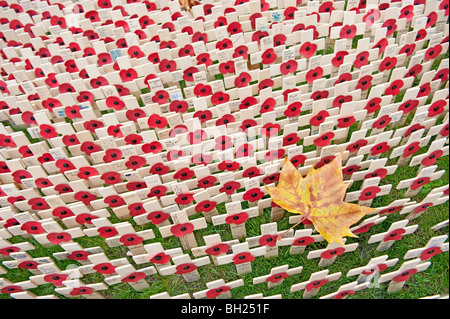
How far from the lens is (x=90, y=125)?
8.83 feet

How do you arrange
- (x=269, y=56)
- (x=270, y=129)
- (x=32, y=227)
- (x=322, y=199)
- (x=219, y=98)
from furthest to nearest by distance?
1. (x=269, y=56)
2. (x=219, y=98)
3. (x=270, y=129)
4. (x=32, y=227)
5. (x=322, y=199)

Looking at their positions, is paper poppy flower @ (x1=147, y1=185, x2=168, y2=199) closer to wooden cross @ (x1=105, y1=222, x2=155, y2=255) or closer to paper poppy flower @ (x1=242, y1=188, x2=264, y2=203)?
wooden cross @ (x1=105, y1=222, x2=155, y2=255)

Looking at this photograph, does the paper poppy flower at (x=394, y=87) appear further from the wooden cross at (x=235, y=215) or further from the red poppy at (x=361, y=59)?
the wooden cross at (x=235, y=215)

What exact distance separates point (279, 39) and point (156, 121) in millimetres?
1266

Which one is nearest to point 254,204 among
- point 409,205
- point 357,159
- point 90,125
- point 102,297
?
point 357,159

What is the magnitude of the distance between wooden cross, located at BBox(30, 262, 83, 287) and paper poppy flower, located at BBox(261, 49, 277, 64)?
6.76ft

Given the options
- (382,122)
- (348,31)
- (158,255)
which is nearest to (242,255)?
(158,255)

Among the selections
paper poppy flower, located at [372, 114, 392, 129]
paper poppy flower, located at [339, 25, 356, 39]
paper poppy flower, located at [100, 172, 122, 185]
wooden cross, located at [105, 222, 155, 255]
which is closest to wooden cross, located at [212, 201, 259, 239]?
wooden cross, located at [105, 222, 155, 255]

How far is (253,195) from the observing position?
2.32 m

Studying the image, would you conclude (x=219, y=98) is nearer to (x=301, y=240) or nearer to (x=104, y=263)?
(x=301, y=240)

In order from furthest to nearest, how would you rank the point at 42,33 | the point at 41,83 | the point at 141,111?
the point at 42,33, the point at 41,83, the point at 141,111

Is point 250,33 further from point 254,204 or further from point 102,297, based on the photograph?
point 102,297

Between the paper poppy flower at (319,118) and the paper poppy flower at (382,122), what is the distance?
0.34m

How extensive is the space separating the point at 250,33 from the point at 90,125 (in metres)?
1.50
